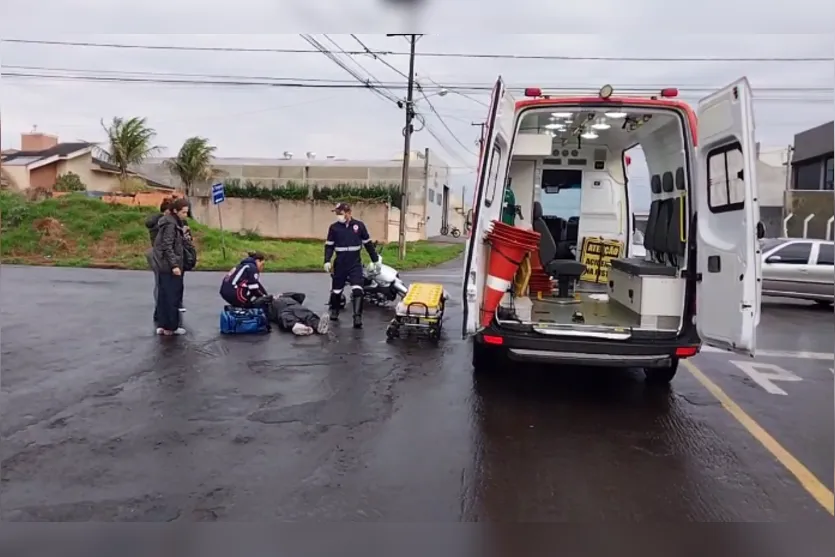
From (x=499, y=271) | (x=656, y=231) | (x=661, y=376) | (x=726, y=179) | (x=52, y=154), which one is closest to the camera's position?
(x=726, y=179)

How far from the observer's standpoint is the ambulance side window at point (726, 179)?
15.5 feet

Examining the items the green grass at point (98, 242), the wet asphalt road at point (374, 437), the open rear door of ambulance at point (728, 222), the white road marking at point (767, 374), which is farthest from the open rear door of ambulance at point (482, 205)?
the green grass at point (98, 242)

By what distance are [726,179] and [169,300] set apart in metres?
6.32

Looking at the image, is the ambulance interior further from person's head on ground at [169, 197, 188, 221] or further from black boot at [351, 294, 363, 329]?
person's head on ground at [169, 197, 188, 221]

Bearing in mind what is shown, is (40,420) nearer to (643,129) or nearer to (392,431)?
(392,431)

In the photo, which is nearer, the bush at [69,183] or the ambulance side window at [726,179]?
the ambulance side window at [726,179]

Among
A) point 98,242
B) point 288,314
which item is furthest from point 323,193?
point 288,314

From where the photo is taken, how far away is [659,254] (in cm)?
703

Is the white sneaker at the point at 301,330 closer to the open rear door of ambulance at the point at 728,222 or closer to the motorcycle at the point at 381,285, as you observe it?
the motorcycle at the point at 381,285

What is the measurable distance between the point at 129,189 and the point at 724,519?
110ft

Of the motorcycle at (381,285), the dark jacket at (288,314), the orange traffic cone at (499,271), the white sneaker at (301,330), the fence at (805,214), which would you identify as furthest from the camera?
the fence at (805,214)

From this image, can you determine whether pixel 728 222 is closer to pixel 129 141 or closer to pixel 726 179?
pixel 726 179

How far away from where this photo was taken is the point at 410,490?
369cm

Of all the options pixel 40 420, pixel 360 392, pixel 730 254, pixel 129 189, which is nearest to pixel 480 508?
pixel 360 392
